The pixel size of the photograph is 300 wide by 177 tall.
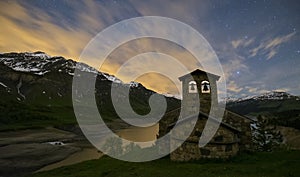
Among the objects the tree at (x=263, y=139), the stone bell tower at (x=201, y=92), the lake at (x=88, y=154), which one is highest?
the stone bell tower at (x=201, y=92)

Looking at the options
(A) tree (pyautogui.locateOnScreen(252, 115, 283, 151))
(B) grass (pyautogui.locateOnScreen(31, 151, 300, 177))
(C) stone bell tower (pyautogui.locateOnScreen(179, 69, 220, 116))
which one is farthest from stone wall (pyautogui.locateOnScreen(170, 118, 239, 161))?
(A) tree (pyautogui.locateOnScreen(252, 115, 283, 151))

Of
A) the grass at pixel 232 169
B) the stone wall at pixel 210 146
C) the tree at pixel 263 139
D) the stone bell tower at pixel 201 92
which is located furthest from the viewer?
the tree at pixel 263 139

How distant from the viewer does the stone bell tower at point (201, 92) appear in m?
27.9

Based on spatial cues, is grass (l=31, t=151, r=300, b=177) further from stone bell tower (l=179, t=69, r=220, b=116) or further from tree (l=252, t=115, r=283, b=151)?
tree (l=252, t=115, r=283, b=151)

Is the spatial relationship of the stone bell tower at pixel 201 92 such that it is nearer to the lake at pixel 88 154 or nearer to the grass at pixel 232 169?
the grass at pixel 232 169

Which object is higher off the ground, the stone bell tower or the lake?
the stone bell tower

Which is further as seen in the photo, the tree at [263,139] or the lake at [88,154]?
the lake at [88,154]

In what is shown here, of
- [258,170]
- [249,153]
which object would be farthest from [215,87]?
[258,170]

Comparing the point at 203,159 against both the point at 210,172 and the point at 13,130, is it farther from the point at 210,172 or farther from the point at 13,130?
the point at 13,130

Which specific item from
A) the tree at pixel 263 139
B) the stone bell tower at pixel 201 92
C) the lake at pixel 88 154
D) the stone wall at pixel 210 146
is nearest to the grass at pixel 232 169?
the stone wall at pixel 210 146

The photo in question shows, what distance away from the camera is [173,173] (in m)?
20.2

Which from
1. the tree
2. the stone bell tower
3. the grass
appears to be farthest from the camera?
the tree

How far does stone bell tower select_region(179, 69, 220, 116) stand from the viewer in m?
27.9

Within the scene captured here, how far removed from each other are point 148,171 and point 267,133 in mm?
33681
